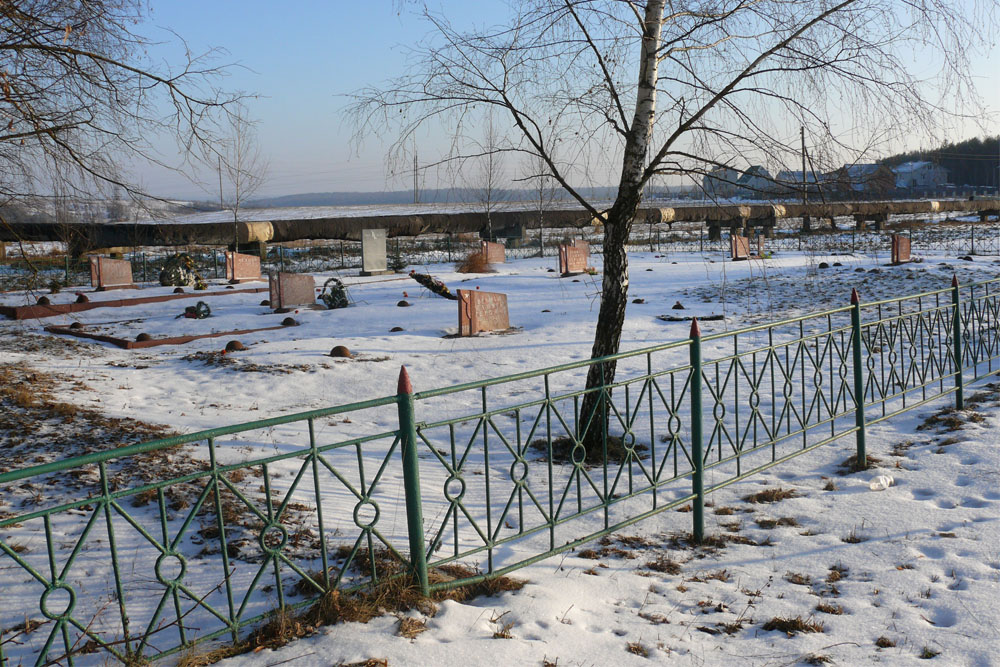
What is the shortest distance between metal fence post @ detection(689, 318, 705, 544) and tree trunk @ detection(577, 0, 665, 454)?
35.7 inches

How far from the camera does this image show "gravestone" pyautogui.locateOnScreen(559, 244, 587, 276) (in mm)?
20141

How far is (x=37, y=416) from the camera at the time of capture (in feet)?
20.7

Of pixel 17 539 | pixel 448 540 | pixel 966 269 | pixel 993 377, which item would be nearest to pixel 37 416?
pixel 17 539

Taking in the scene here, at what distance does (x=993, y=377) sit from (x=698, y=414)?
5.60m

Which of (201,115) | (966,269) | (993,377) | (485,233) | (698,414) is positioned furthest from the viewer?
(485,233)

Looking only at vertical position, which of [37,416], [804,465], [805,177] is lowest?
[804,465]

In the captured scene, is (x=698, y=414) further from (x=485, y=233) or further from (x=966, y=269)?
(x=485, y=233)

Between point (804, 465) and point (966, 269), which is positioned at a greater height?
point (966, 269)

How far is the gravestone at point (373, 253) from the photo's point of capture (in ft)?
72.7

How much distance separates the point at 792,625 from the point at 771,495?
215cm

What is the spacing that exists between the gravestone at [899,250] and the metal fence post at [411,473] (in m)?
18.4

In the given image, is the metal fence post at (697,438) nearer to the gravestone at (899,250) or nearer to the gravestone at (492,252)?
the gravestone at (899,250)

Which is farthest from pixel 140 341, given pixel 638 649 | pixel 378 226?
pixel 378 226

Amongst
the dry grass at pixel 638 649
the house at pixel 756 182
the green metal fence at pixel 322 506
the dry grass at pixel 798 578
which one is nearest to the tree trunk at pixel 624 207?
the green metal fence at pixel 322 506
